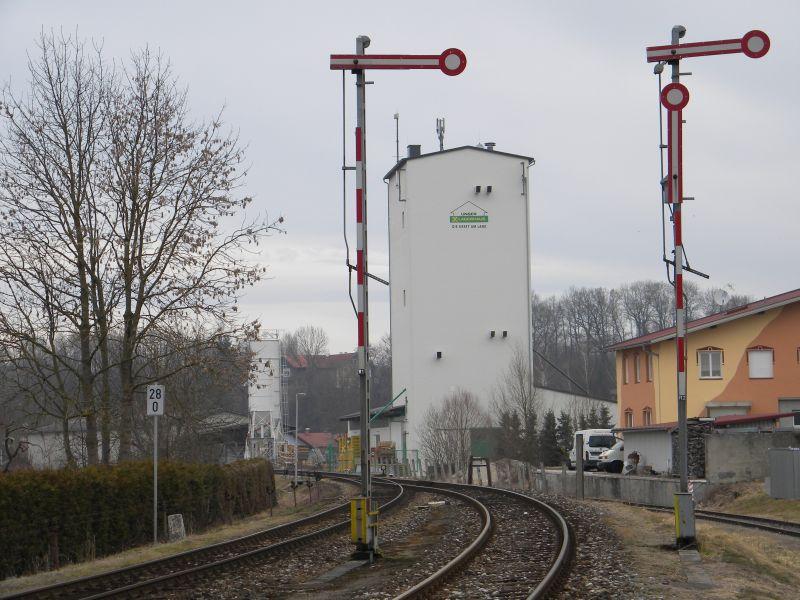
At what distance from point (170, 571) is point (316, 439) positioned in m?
118

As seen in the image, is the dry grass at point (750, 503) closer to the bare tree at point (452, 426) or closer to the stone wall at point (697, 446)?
the stone wall at point (697, 446)

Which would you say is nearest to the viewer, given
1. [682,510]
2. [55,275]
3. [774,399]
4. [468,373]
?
[682,510]

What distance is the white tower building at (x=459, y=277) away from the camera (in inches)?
2766

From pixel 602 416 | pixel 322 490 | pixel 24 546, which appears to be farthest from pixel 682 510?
pixel 602 416

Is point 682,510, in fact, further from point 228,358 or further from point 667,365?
point 667,365

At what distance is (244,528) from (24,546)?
7.69 metres

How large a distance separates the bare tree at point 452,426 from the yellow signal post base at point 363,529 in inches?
1800

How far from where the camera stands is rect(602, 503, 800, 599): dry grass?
1188cm

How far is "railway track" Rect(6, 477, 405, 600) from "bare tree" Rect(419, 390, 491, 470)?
140 ft

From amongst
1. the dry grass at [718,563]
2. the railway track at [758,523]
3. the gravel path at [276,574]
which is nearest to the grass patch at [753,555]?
the dry grass at [718,563]

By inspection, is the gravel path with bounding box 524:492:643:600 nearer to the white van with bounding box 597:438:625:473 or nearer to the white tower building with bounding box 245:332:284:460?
the white van with bounding box 597:438:625:473

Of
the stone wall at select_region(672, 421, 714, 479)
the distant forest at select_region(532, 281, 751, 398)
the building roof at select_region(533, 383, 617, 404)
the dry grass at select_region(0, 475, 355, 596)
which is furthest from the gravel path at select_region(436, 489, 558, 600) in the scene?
the distant forest at select_region(532, 281, 751, 398)

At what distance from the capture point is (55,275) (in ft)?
87.6

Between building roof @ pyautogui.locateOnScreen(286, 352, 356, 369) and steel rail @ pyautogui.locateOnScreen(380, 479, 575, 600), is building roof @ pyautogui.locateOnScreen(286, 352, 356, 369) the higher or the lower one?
the higher one
